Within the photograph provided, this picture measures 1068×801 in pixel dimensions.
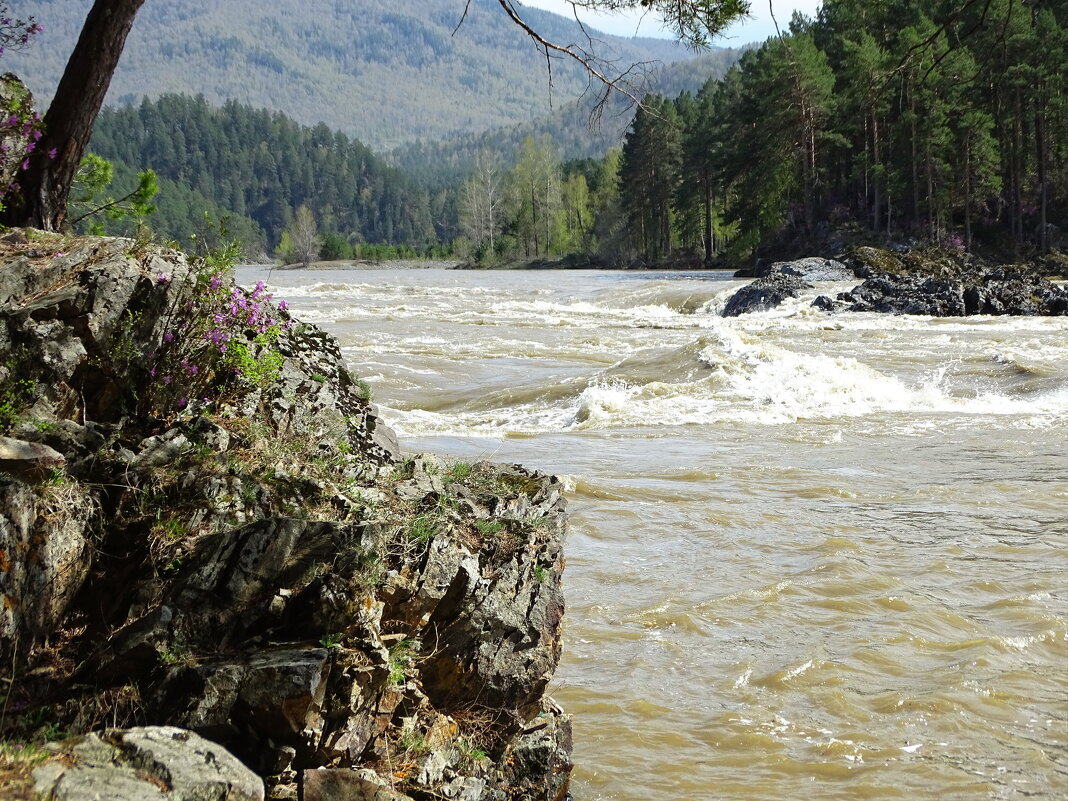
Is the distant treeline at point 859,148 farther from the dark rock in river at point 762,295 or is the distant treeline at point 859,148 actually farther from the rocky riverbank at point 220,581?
the rocky riverbank at point 220,581

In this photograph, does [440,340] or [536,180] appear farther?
[536,180]

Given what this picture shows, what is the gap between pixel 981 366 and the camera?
49.7 ft

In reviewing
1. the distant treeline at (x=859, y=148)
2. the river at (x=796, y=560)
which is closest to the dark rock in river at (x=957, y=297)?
the distant treeline at (x=859, y=148)

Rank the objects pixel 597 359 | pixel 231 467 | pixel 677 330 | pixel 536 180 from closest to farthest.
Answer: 1. pixel 231 467
2. pixel 597 359
3. pixel 677 330
4. pixel 536 180

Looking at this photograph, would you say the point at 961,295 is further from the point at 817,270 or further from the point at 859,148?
the point at 859,148

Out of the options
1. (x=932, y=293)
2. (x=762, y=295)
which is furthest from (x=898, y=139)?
(x=932, y=293)

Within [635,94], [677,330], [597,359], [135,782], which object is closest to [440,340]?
[597,359]

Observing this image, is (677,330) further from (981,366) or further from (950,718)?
(950,718)

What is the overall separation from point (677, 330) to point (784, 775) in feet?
68.7

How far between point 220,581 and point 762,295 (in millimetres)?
27672

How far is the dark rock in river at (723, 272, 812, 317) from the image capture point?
28719 millimetres

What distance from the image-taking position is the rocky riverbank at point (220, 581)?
9.59 feet

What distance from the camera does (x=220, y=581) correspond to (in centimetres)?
329

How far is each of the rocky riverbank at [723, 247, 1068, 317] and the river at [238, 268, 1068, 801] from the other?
395 inches
